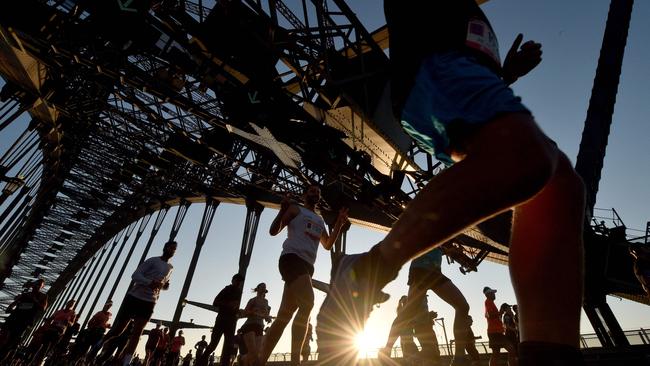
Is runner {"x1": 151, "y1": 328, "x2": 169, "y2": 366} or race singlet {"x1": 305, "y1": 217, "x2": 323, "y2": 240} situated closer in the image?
race singlet {"x1": 305, "y1": 217, "x2": 323, "y2": 240}

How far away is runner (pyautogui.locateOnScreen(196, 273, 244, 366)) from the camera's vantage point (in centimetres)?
559

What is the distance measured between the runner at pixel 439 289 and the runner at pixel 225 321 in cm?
335

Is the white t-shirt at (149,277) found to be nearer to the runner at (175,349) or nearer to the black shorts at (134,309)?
the black shorts at (134,309)

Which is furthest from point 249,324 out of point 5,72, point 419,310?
point 5,72

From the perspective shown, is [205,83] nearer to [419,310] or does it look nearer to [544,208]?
[419,310]

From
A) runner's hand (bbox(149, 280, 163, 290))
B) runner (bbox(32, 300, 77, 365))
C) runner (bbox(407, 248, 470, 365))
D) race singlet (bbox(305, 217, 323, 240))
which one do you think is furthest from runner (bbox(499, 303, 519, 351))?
runner (bbox(32, 300, 77, 365))

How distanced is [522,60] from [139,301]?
→ 5524mm

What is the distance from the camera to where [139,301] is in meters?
4.84

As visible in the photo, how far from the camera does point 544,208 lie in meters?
0.93

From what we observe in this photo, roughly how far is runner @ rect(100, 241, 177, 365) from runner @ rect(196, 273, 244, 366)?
1125 millimetres

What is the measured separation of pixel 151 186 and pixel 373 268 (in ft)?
64.0

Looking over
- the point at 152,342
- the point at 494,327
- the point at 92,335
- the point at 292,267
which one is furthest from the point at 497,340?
the point at 152,342

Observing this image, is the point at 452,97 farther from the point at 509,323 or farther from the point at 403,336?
the point at 509,323

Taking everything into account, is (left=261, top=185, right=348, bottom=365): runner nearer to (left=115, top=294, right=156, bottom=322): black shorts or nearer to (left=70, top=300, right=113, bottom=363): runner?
(left=115, top=294, right=156, bottom=322): black shorts
